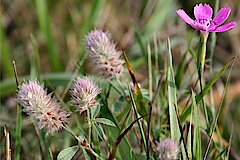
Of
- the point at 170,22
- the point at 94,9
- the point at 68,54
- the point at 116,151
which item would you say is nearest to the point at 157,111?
the point at 116,151

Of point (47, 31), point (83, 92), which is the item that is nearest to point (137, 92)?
point (83, 92)

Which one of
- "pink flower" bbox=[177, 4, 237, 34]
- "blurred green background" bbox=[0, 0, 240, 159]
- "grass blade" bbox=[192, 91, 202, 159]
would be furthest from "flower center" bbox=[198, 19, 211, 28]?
"blurred green background" bbox=[0, 0, 240, 159]

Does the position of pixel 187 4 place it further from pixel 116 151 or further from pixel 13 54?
pixel 116 151

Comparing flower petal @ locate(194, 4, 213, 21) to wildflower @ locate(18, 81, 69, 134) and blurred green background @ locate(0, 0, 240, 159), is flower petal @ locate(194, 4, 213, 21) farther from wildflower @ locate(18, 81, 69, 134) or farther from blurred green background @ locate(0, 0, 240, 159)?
blurred green background @ locate(0, 0, 240, 159)

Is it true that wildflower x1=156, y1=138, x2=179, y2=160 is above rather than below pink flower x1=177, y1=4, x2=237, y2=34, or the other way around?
below

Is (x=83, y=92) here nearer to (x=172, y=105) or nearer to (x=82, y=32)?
(x=172, y=105)
